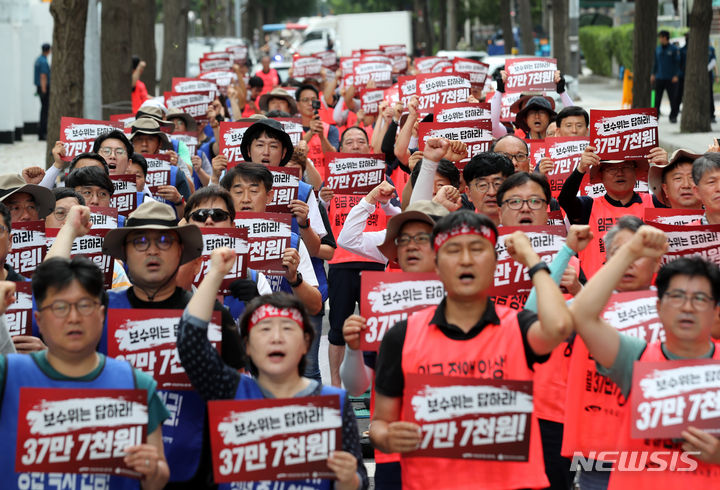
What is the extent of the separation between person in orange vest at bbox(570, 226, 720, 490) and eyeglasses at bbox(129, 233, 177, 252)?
203 centimetres

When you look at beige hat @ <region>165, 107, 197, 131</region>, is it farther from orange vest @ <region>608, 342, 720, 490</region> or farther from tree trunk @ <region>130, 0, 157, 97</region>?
tree trunk @ <region>130, 0, 157, 97</region>

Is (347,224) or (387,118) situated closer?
(347,224)

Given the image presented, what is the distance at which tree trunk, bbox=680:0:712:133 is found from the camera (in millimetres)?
22703

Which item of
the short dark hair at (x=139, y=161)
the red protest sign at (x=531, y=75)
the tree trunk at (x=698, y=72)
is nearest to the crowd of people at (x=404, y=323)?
the short dark hair at (x=139, y=161)

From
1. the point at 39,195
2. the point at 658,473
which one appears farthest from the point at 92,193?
the point at 658,473

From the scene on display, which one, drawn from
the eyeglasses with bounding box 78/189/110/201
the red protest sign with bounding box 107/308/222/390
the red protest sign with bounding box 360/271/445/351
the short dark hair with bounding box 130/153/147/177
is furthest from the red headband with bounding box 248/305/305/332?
the short dark hair with bounding box 130/153/147/177

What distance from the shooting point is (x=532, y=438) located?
464cm

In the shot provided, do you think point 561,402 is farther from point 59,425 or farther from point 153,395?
point 59,425

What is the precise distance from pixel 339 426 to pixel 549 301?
886mm

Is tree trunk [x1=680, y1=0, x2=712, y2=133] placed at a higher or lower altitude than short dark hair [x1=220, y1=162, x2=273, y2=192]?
higher

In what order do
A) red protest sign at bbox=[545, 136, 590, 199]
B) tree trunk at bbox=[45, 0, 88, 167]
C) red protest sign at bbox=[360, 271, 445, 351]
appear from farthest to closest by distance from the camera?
tree trunk at bbox=[45, 0, 88, 167] < red protest sign at bbox=[545, 136, 590, 199] < red protest sign at bbox=[360, 271, 445, 351]

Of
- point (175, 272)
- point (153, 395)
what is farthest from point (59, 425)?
point (175, 272)

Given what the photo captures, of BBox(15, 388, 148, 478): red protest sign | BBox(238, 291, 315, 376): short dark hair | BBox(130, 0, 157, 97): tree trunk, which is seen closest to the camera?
BBox(15, 388, 148, 478): red protest sign

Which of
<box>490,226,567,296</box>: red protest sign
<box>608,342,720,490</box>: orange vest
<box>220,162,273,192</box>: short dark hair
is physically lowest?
<box>608,342,720,490</box>: orange vest
